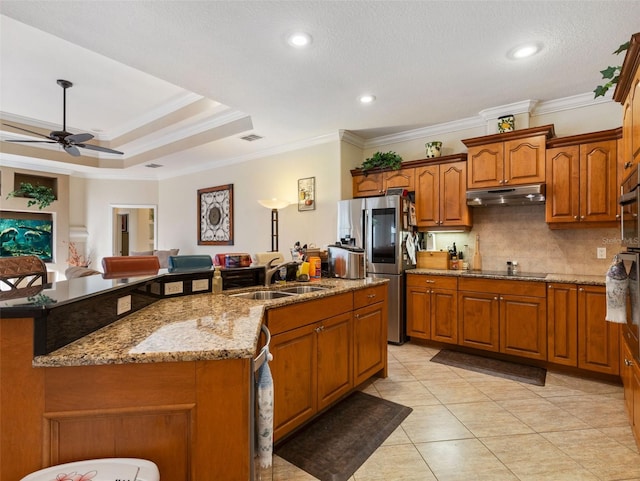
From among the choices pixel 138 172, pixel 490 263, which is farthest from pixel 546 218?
pixel 138 172

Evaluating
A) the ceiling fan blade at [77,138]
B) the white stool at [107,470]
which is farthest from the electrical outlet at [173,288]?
the ceiling fan blade at [77,138]

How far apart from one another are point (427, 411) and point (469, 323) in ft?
4.58

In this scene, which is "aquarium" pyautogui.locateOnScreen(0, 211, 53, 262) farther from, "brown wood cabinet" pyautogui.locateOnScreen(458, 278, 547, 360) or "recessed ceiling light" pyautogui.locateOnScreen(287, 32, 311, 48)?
"brown wood cabinet" pyautogui.locateOnScreen(458, 278, 547, 360)

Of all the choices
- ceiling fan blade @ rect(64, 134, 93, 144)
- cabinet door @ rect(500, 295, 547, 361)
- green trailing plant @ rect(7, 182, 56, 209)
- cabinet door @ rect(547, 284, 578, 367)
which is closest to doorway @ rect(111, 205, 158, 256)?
green trailing plant @ rect(7, 182, 56, 209)

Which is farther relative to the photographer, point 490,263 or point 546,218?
point 490,263

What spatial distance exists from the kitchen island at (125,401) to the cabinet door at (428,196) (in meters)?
3.29

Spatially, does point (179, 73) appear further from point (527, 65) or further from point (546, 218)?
point (546, 218)

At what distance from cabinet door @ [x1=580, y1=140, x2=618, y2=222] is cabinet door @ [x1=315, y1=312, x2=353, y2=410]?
254 centimetres

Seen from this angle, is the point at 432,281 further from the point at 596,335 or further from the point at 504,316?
the point at 596,335

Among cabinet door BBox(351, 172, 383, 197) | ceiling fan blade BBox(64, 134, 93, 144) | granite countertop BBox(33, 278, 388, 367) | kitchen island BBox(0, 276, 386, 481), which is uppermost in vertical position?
ceiling fan blade BBox(64, 134, 93, 144)

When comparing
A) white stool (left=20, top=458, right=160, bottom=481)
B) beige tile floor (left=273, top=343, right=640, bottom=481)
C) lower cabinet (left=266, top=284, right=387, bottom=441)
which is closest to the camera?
white stool (left=20, top=458, right=160, bottom=481)

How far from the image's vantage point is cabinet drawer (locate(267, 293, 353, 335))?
6.00 ft

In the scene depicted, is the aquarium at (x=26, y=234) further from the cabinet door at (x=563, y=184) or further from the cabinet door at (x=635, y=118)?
the cabinet door at (x=635, y=118)

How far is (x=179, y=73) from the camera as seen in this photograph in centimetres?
280
